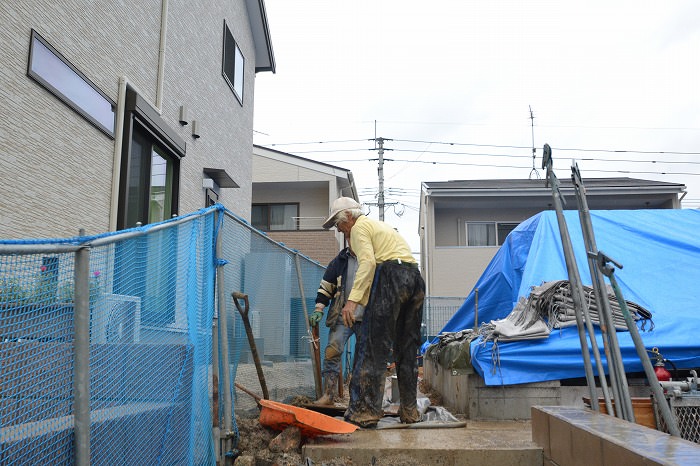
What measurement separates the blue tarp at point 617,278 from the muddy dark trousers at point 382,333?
110 cm

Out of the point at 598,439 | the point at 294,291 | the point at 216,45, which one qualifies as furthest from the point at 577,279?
the point at 216,45

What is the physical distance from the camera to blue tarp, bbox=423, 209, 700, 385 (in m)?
5.52

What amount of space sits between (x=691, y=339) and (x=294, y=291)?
383cm

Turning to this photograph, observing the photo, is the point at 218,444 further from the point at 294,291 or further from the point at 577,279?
the point at 294,291

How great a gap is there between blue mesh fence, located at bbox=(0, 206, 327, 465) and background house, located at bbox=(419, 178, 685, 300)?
1564 cm

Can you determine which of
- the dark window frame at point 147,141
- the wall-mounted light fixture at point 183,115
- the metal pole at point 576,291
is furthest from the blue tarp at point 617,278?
the wall-mounted light fixture at point 183,115

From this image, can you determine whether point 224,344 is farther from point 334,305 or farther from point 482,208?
point 482,208

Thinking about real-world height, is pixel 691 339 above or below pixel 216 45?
below

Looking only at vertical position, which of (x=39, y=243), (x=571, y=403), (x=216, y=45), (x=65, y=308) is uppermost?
(x=216, y=45)

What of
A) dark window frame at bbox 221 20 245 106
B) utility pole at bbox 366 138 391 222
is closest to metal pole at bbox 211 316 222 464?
dark window frame at bbox 221 20 245 106

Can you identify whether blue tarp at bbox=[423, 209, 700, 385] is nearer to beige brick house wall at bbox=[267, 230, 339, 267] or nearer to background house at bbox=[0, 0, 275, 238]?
background house at bbox=[0, 0, 275, 238]

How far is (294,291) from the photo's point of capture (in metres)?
6.52

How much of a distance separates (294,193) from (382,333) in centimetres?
1657

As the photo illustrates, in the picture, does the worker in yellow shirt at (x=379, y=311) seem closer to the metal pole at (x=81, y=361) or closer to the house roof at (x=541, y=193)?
the metal pole at (x=81, y=361)
